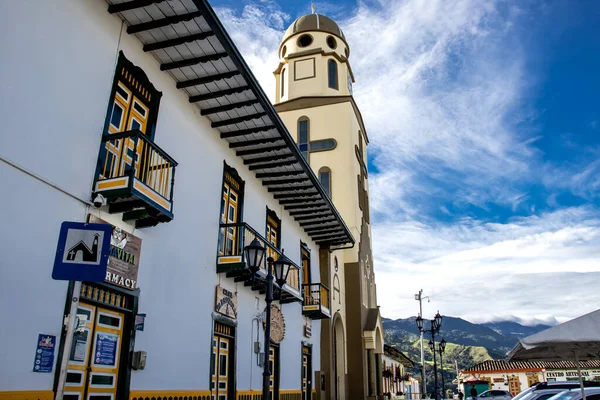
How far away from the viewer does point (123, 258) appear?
26.3ft

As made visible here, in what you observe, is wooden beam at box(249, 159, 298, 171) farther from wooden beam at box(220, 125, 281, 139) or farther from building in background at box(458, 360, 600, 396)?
building in background at box(458, 360, 600, 396)

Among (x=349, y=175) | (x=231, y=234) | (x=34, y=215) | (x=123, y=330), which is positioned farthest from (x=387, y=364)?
(x=34, y=215)

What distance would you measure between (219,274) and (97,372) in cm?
416

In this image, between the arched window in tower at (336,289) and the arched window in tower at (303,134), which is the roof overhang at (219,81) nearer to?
the arched window in tower at (336,289)

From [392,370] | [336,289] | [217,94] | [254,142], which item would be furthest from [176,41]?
[392,370]

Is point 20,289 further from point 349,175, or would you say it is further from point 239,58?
A: point 349,175

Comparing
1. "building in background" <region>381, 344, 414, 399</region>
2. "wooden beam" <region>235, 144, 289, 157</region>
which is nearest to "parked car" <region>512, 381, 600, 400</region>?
"wooden beam" <region>235, 144, 289, 157</region>

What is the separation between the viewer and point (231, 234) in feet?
40.5

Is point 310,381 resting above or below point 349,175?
below

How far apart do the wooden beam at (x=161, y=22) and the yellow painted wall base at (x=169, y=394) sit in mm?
6087

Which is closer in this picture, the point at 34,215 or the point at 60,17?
the point at 34,215

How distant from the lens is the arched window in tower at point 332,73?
84.3ft

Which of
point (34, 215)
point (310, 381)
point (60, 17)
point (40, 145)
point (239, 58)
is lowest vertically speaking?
point (310, 381)

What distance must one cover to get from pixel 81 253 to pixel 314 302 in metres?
13.2
